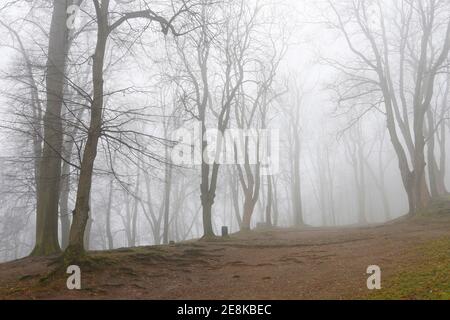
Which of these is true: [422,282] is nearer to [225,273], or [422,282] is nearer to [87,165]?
[225,273]

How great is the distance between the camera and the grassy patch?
5320 millimetres

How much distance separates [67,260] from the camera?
24.0 ft

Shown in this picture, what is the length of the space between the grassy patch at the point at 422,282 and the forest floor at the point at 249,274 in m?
0.01

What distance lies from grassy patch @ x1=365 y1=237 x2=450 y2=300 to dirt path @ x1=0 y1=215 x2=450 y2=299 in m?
0.22

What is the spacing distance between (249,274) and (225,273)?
0.64 meters

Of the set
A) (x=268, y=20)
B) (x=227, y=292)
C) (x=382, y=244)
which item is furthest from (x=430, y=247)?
(x=268, y=20)

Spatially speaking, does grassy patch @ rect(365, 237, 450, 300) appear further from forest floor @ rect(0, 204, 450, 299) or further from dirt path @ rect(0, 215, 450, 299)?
dirt path @ rect(0, 215, 450, 299)

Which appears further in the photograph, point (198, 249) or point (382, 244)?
point (198, 249)

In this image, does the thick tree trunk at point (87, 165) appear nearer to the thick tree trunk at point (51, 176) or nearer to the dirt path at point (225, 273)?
the dirt path at point (225, 273)

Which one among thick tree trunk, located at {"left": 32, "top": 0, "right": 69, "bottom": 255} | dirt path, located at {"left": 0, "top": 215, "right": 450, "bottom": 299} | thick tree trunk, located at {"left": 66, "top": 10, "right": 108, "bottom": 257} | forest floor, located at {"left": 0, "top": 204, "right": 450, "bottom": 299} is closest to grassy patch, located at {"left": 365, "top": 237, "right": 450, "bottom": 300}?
forest floor, located at {"left": 0, "top": 204, "right": 450, "bottom": 299}
